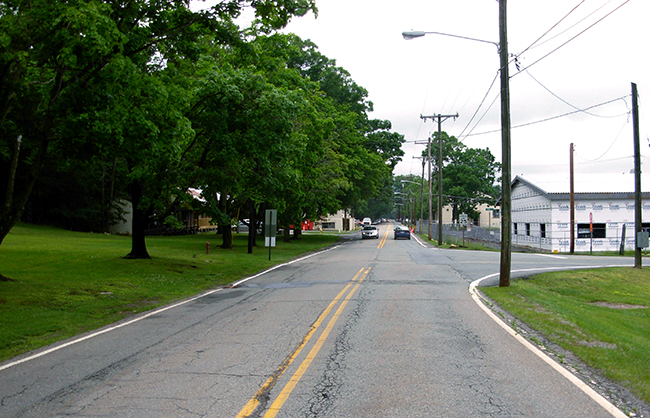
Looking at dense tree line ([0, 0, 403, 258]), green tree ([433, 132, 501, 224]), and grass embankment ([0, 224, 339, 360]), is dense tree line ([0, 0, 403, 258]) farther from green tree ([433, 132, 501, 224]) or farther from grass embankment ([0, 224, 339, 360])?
green tree ([433, 132, 501, 224])

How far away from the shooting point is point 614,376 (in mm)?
5824

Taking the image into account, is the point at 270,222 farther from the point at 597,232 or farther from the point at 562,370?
the point at 597,232

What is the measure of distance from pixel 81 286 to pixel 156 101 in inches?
214

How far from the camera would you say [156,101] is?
509 inches

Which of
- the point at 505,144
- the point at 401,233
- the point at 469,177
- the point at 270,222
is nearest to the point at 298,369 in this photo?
the point at 505,144

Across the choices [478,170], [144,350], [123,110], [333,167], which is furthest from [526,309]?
[478,170]

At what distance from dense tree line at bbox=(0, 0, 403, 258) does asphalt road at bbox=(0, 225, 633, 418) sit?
16.9ft

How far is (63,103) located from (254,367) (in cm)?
861

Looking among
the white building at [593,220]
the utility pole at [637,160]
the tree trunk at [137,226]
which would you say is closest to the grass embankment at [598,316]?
the utility pole at [637,160]

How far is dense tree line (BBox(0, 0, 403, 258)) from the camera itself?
10461 millimetres

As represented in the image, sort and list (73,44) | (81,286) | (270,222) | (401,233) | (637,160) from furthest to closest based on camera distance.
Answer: (401,233), (270,222), (637,160), (81,286), (73,44)

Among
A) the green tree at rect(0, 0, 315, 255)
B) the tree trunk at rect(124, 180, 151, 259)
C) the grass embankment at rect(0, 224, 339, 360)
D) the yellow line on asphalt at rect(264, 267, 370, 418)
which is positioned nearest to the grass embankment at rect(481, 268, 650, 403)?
the yellow line on asphalt at rect(264, 267, 370, 418)

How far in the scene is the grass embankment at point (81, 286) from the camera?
9211 millimetres

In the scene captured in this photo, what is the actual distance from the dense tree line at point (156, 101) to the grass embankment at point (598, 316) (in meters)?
9.11
